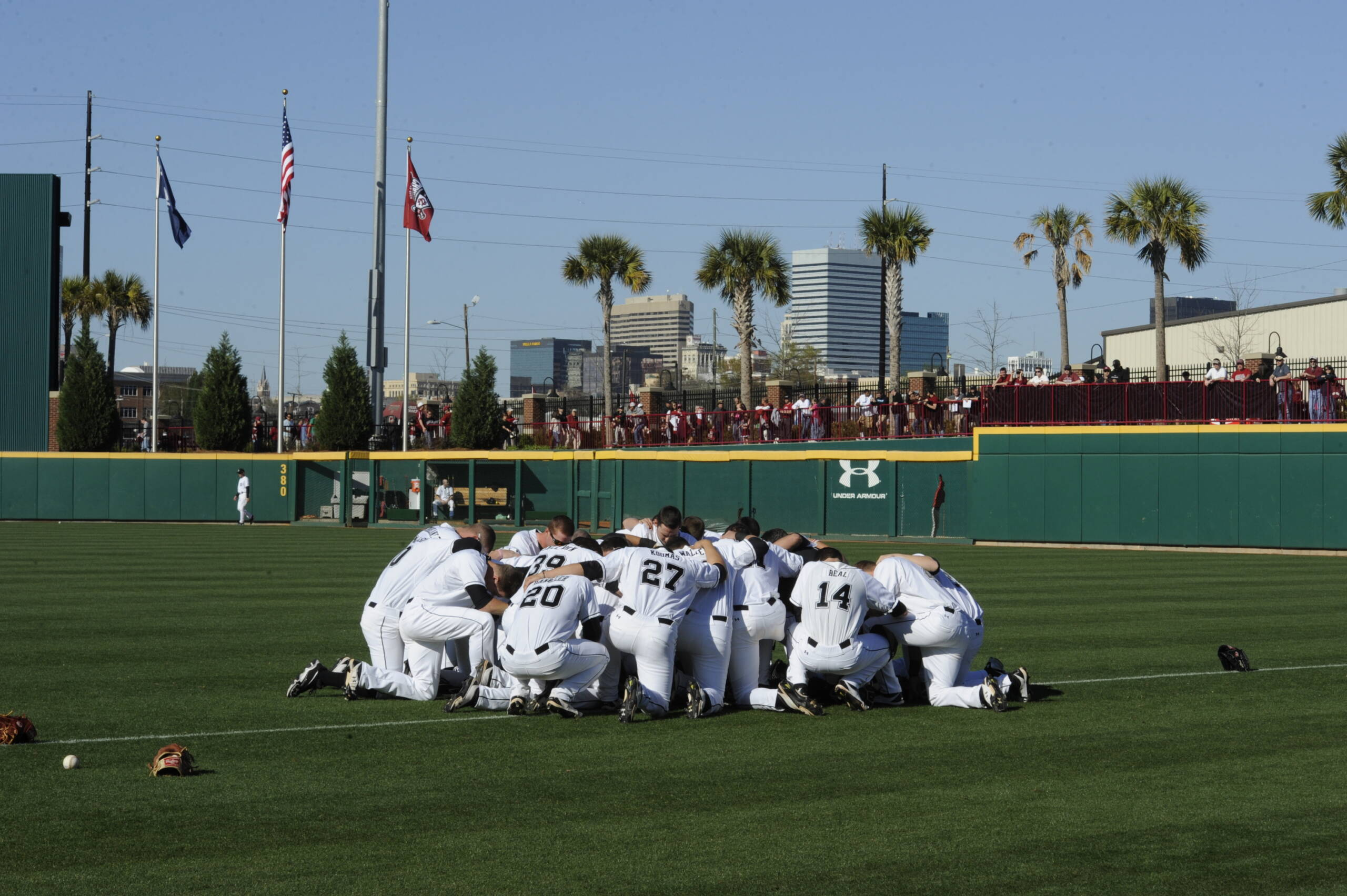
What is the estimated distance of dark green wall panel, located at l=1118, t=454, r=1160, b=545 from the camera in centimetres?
3238

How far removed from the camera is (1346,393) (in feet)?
103

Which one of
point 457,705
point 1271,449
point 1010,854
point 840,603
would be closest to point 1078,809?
point 1010,854

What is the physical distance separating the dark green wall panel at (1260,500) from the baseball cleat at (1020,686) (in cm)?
2354

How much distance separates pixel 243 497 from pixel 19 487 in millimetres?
8613

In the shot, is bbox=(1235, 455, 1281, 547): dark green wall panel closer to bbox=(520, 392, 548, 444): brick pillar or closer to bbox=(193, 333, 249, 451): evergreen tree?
bbox=(520, 392, 548, 444): brick pillar

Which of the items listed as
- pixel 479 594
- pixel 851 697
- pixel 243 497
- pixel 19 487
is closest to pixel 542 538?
pixel 479 594

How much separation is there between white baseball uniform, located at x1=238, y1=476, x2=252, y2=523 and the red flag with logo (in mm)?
9179

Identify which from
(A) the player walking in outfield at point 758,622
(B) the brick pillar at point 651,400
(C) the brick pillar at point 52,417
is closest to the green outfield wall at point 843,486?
(C) the brick pillar at point 52,417

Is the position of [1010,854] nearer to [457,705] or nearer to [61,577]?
[457,705]

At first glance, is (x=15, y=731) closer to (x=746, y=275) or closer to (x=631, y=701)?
(x=631, y=701)

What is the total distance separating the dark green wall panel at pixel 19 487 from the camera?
146 feet

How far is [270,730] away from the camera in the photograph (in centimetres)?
904

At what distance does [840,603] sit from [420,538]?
140 inches

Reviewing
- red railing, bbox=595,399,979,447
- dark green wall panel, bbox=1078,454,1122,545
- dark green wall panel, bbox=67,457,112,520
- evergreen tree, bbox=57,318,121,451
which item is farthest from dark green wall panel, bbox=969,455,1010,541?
evergreen tree, bbox=57,318,121,451
